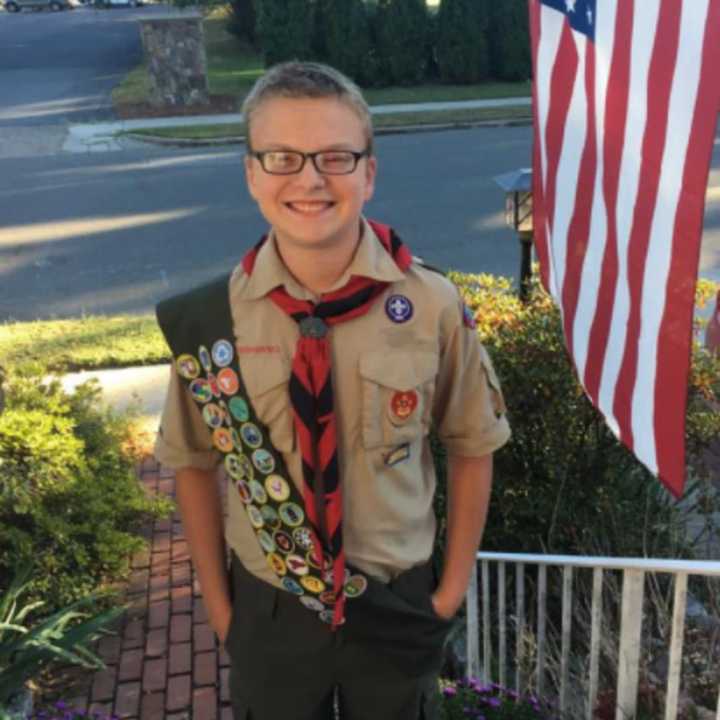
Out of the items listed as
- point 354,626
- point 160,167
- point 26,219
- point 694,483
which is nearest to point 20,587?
point 354,626

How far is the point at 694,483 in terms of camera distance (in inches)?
140

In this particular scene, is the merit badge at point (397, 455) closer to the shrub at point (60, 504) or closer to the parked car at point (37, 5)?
the shrub at point (60, 504)

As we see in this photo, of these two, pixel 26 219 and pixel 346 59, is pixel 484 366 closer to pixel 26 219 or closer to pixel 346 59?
pixel 26 219

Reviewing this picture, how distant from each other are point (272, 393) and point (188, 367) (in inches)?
7.2

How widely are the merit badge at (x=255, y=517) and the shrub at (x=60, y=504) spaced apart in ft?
5.89

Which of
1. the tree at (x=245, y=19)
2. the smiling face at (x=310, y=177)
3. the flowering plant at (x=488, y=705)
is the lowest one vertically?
the flowering plant at (x=488, y=705)

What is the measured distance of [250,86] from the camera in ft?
60.1

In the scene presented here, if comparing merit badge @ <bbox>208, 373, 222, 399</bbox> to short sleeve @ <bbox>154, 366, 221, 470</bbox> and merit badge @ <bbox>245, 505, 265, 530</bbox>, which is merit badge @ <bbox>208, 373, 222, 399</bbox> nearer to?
short sleeve @ <bbox>154, 366, 221, 470</bbox>

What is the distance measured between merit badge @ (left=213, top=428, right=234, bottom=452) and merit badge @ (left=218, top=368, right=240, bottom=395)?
0.09m

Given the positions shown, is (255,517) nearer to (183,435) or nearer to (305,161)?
(183,435)

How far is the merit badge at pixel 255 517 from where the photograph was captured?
1758 mm

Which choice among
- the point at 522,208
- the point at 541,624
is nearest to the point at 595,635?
the point at 541,624

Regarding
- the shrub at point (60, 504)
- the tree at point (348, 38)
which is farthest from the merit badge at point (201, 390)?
the tree at point (348, 38)

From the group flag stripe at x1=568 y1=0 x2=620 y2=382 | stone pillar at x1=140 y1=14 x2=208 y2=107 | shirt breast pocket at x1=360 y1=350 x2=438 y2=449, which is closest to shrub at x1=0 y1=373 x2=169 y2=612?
shirt breast pocket at x1=360 y1=350 x2=438 y2=449
